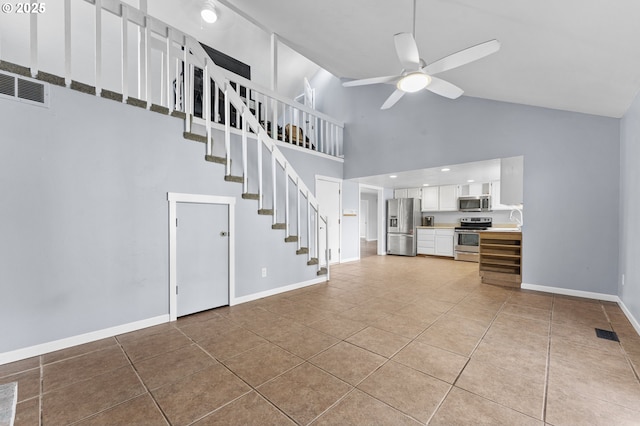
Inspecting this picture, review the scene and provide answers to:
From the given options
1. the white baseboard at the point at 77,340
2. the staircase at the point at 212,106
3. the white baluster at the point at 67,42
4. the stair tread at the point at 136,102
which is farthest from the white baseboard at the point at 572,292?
the white baluster at the point at 67,42

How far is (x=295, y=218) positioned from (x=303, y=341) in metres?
2.42

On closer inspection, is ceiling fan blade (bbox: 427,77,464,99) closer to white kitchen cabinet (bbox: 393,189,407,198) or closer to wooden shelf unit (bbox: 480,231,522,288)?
wooden shelf unit (bbox: 480,231,522,288)

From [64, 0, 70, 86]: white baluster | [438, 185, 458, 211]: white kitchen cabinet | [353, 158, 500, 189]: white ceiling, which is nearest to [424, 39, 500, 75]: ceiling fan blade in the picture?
[353, 158, 500, 189]: white ceiling

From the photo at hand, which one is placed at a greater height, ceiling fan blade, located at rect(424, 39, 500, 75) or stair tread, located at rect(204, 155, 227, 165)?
ceiling fan blade, located at rect(424, 39, 500, 75)

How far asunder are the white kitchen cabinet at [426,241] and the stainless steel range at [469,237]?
2.01 ft

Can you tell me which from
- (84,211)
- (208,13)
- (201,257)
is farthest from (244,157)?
(208,13)

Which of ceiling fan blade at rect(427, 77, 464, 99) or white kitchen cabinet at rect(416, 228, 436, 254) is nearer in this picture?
ceiling fan blade at rect(427, 77, 464, 99)

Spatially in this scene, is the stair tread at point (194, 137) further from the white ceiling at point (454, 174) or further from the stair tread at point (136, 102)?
the white ceiling at point (454, 174)

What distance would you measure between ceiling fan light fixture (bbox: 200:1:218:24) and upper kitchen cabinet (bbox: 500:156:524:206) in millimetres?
5934

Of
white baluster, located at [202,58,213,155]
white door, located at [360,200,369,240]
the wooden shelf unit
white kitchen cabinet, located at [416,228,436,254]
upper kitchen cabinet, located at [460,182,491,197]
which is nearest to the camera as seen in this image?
white baluster, located at [202,58,213,155]

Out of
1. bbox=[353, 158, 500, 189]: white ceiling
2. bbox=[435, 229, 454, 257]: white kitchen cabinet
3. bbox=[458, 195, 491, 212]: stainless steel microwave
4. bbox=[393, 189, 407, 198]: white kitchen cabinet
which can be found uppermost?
bbox=[353, 158, 500, 189]: white ceiling

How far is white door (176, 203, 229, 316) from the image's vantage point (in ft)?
10.2

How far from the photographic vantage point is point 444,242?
7.44 metres

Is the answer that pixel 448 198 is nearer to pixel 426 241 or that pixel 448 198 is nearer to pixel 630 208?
pixel 426 241
